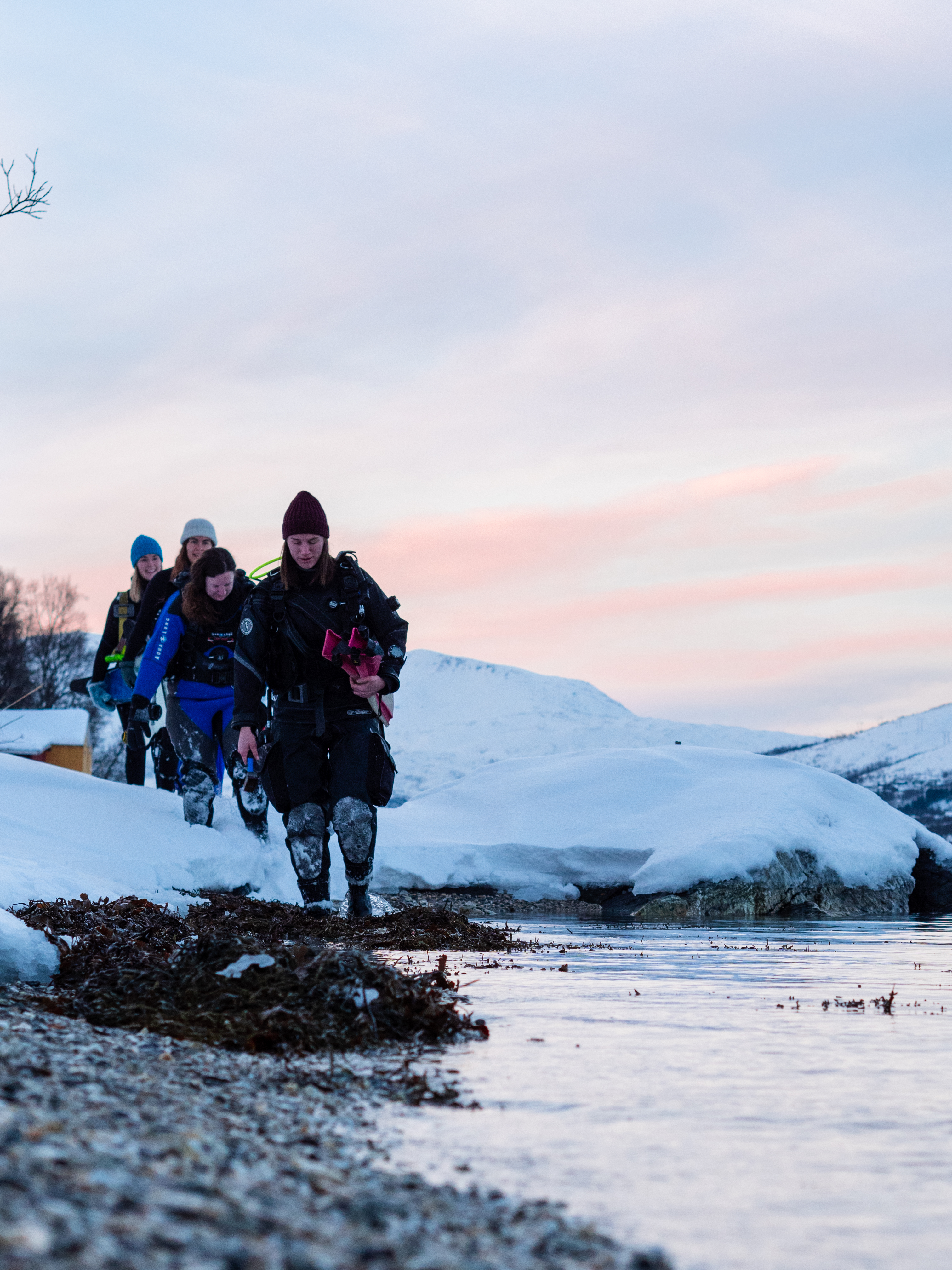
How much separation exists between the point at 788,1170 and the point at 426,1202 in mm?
762

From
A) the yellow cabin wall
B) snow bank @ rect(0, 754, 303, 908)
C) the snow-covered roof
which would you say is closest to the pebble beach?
snow bank @ rect(0, 754, 303, 908)

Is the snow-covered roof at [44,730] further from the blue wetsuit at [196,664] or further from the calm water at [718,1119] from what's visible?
the calm water at [718,1119]

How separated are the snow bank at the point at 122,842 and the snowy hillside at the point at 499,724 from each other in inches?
3802

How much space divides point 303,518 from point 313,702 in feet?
3.64

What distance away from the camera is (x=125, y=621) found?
10.9 meters

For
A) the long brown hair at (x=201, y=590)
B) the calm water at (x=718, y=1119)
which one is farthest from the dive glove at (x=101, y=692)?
the calm water at (x=718, y=1119)

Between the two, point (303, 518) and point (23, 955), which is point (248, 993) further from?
point (303, 518)

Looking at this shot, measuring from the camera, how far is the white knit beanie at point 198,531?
9688 millimetres

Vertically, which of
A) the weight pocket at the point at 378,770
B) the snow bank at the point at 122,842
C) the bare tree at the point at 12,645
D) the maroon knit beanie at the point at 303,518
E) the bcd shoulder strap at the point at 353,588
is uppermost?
the bare tree at the point at 12,645

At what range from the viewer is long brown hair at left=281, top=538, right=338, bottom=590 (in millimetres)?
7473

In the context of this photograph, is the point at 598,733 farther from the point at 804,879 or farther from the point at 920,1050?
the point at 920,1050

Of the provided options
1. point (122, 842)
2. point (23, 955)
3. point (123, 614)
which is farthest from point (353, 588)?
point (123, 614)

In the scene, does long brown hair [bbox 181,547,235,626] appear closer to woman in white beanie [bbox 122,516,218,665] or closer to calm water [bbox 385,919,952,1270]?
woman in white beanie [bbox 122,516,218,665]

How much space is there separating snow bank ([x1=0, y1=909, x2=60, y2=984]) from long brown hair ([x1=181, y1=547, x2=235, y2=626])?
431 cm
